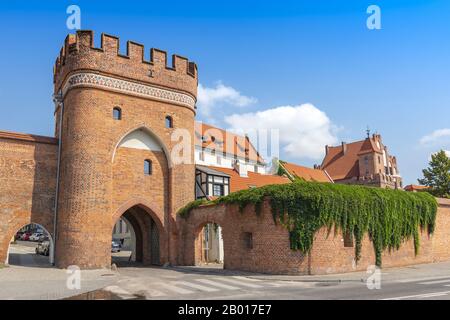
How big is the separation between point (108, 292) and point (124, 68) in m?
14.3

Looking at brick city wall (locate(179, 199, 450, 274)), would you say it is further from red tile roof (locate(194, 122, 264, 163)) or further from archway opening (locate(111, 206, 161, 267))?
red tile roof (locate(194, 122, 264, 163))

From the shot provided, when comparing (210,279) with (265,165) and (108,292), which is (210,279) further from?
(265,165)

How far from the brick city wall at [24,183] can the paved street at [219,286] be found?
8.27 ft

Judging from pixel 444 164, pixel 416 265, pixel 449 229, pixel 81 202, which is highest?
pixel 444 164

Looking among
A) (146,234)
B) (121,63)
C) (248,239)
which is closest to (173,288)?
(248,239)

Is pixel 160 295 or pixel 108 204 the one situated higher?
pixel 108 204

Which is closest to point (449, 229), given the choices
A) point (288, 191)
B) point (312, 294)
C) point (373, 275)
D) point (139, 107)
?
point (373, 275)

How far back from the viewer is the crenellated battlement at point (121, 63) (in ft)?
76.6

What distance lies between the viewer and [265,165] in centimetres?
5394

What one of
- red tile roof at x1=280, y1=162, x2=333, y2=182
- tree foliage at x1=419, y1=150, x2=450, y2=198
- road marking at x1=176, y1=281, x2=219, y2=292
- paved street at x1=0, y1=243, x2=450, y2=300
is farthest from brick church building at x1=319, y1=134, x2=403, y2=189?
road marking at x1=176, y1=281, x2=219, y2=292

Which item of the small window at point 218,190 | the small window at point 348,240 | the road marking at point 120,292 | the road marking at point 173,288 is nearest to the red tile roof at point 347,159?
the small window at point 218,190

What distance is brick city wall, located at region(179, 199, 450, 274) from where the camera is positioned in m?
19.7

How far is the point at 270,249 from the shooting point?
20172 mm

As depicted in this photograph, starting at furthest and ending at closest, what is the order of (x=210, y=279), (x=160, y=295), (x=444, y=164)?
1. (x=444, y=164)
2. (x=210, y=279)
3. (x=160, y=295)
